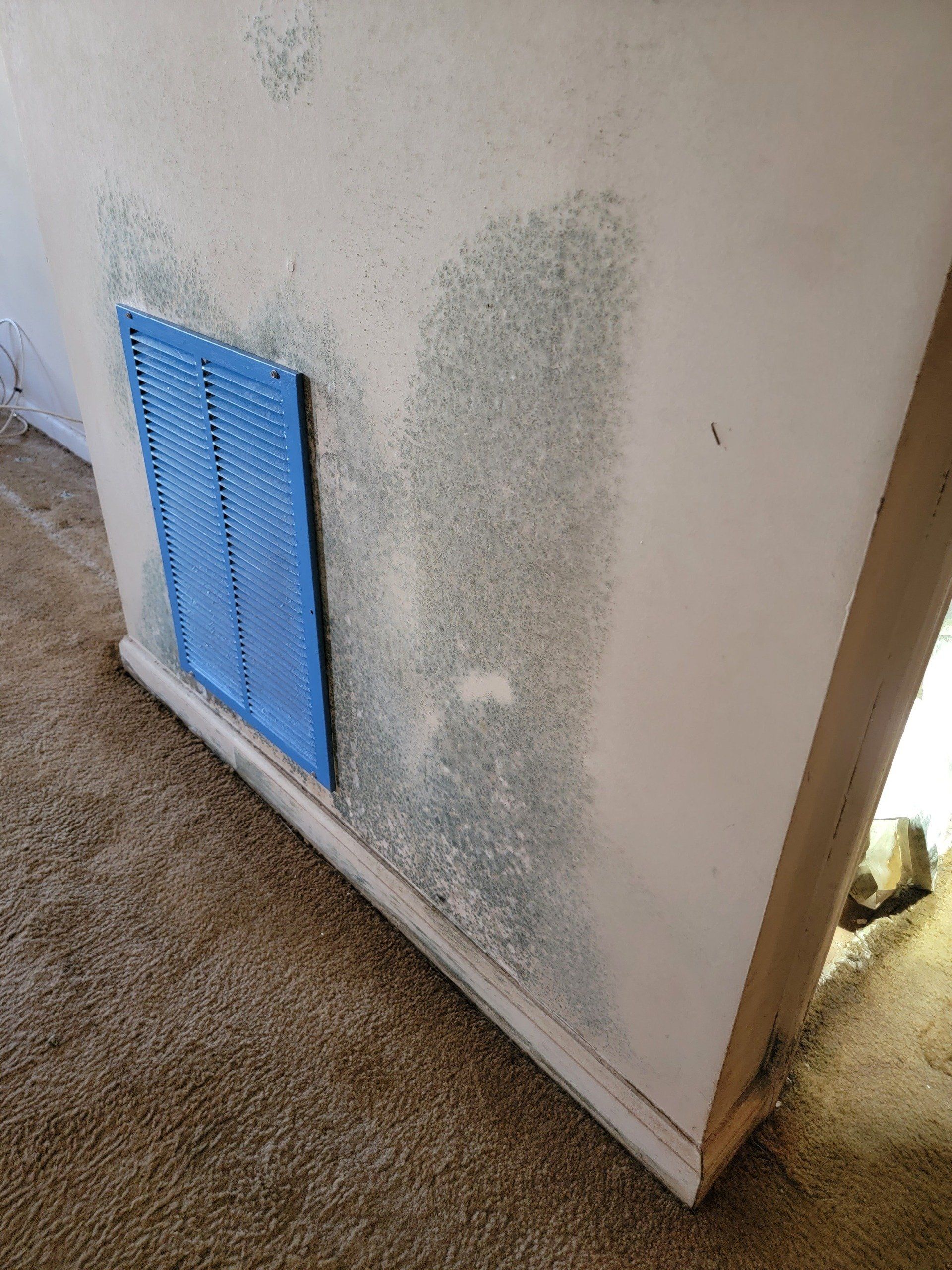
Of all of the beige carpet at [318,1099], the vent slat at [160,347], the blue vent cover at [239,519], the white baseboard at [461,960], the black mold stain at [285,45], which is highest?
the black mold stain at [285,45]

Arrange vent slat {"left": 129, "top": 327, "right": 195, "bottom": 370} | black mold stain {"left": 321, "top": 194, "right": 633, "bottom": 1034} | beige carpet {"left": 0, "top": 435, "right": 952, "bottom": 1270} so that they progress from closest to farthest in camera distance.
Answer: black mold stain {"left": 321, "top": 194, "right": 633, "bottom": 1034} → beige carpet {"left": 0, "top": 435, "right": 952, "bottom": 1270} → vent slat {"left": 129, "top": 327, "right": 195, "bottom": 370}

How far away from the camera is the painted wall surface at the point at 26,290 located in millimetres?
2959

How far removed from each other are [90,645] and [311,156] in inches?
67.7

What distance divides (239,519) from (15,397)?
9.94 feet

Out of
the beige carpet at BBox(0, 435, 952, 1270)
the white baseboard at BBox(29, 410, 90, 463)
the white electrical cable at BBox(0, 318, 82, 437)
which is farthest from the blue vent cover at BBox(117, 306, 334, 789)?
the white electrical cable at BBox(0, 318, 82, 437)

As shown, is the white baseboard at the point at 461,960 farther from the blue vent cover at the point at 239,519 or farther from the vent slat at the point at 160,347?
the vent slat at the point at 160,347

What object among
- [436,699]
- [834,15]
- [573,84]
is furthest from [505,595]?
[834,15]

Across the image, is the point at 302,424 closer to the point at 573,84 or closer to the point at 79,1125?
the point at 573,84

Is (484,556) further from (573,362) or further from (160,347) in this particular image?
(160,347)

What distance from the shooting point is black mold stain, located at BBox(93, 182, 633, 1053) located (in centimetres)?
90

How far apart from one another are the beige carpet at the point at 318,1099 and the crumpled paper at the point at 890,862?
0.09 metres

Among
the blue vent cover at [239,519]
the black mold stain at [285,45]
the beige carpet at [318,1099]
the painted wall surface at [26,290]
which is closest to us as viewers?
the black mold stain at [285,45]

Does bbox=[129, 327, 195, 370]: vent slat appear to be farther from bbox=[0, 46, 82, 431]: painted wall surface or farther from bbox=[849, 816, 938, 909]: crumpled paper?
bbox=[849, 816, 938, 909]: crumpled paper

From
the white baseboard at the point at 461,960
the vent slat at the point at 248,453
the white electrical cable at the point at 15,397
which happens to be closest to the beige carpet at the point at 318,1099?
the white baseboard at the point at 461,960
